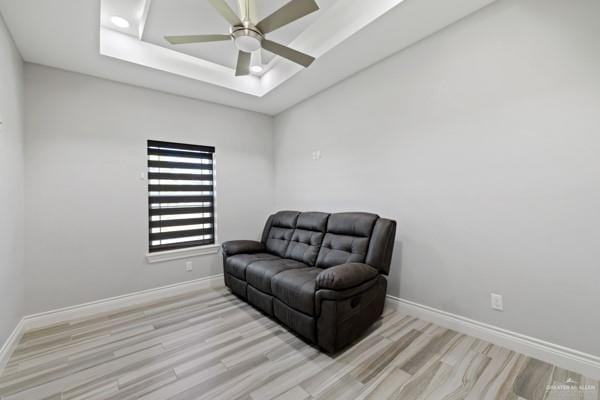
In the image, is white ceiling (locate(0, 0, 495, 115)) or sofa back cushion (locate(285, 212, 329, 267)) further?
sofa back cushion (locate(285, 212, 329, 267))

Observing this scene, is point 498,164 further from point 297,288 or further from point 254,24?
point 254,24

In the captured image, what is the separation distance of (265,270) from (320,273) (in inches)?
29.9

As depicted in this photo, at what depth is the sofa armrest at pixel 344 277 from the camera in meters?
2.00

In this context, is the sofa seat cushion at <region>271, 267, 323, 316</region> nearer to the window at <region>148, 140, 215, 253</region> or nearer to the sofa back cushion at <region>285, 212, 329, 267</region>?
the sofa back cushion at <region>285, 212, 329, 267</region>

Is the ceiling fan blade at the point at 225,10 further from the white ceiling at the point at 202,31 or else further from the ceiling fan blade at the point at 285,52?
the white ceiling at the point at 202,31

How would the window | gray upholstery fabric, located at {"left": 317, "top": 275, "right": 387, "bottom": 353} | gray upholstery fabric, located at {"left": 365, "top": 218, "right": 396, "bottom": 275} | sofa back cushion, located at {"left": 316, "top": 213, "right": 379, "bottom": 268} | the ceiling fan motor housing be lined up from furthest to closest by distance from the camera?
the window → sofa back cushion, located at {"left": 316, "top": 213, "right": 379, "bottom": 268} → gray upholstery fabric, located at {"left": 365, "top": 218, "right": 396, "bottom": 275} → gray upholstery fabric, located at {"left": 317, "top": 275, "right": 387, "bottom": 353} → the ceiling fan motor housing

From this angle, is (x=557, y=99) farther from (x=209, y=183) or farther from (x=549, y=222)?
(x=209, y=183)

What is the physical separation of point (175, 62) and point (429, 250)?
3432 millimetres

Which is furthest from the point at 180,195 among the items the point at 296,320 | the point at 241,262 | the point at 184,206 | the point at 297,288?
the point at 296,320

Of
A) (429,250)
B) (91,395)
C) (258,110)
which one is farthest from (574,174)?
(258,110)

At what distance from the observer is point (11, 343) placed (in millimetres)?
2209

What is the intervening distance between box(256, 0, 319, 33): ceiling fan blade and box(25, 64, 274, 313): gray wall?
2187 mm

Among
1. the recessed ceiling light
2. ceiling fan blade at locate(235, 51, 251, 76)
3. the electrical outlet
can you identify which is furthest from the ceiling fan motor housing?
the electrical outlet

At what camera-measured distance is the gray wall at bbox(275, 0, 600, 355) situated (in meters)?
1.75
